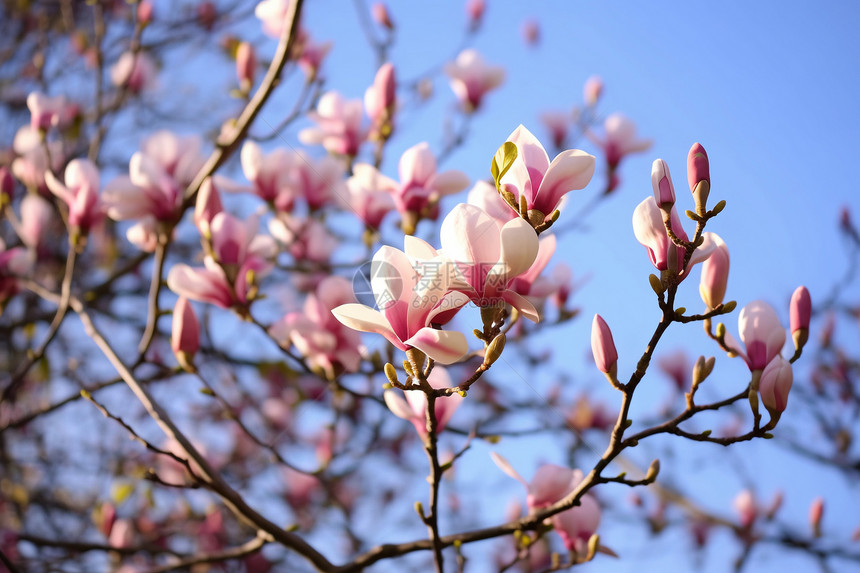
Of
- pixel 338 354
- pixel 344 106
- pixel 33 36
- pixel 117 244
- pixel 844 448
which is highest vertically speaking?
pixel 33 36

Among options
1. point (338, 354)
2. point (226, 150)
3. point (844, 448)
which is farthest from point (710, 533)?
point (226, 150)

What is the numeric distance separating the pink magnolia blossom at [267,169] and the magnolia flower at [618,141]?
2.84 feet

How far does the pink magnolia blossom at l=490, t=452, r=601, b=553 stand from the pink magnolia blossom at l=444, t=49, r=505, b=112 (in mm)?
1367

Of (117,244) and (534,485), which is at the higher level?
(117,244)

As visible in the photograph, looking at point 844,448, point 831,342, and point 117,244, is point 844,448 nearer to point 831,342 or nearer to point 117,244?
point 831,342

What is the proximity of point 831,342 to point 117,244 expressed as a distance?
11.1ft

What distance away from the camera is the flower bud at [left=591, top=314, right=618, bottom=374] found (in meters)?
0.88

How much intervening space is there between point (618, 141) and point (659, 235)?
4.16 feet

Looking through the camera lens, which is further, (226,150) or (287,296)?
(287,296)

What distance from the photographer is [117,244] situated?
138 inches

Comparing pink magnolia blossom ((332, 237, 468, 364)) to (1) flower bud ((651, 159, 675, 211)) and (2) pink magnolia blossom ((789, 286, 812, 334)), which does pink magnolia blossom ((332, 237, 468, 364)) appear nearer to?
(1) flower bud ((651, 159, 675, 211))

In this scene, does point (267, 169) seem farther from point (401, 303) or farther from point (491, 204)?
point (401, 303)

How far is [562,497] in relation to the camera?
1149 millimetres

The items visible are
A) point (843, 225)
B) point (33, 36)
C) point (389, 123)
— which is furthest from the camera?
point (33, 36)
